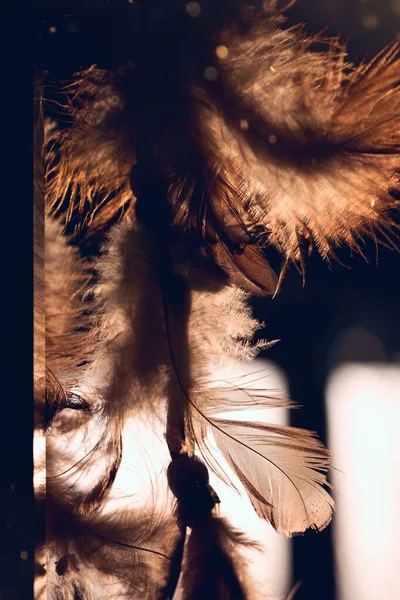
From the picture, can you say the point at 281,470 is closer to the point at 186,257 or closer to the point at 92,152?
the point at 186,257

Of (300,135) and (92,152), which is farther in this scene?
(92,152)

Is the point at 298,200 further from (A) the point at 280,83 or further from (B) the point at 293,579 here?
(B) the point at 293,579

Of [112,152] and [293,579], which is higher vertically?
[112,152]

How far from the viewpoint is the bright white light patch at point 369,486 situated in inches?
24.5

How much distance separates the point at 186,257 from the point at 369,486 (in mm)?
348

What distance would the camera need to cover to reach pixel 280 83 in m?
0.62

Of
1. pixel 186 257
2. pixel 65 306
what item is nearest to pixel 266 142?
pixel 186 257

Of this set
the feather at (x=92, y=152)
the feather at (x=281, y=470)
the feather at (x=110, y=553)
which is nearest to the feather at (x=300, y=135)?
the feather at (x=92, y=152)

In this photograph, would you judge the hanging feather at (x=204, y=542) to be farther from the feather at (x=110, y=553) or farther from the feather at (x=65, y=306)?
the feather at (x=65, y=306)

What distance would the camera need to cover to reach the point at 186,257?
2.24 ft

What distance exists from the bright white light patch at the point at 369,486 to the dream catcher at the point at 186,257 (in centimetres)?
3

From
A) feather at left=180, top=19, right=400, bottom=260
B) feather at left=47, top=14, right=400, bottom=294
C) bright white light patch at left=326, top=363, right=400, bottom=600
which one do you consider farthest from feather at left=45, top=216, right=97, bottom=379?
A: bright white light patch at left=326, top=363, right=400, bottom=600

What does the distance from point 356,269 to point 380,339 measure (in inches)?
3.4

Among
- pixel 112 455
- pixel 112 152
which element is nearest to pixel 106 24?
pixel 112 152
